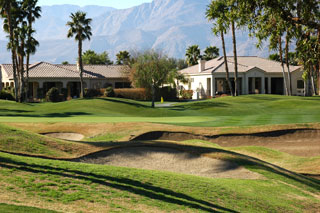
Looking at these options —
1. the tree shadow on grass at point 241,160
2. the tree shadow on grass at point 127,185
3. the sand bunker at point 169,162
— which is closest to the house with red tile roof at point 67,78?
the tree shadow on grass at point 241,160

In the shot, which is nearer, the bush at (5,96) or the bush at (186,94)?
the bush at (5,96)

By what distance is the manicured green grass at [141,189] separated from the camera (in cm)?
924

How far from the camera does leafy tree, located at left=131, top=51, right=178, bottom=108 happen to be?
4925cm

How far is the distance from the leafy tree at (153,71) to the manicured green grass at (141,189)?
34.3 m

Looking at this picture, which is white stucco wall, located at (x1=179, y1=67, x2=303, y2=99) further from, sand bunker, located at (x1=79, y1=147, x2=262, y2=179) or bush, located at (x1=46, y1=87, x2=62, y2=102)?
sand bunker, located at (x1=79, y1=147, x2=262, y2=179)

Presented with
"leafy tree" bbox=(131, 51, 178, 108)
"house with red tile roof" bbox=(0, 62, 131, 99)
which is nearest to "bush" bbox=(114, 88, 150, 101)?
"leafy tree" bbox=(131, 51, 178, 108)

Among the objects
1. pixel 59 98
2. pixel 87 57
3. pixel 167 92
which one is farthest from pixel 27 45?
pixel 87 57

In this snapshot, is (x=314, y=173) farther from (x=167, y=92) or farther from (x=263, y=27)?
(x=167, y=92)

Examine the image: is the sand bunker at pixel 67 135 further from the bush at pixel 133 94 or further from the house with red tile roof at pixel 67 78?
the house with red tile roof at pixel 67 78

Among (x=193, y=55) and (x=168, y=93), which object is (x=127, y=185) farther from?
(x=193, y=55)

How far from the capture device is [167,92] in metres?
64.0

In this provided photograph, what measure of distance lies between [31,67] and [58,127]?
149ft

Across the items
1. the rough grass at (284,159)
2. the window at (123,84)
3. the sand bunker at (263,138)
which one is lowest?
the rough grass at (284,159)

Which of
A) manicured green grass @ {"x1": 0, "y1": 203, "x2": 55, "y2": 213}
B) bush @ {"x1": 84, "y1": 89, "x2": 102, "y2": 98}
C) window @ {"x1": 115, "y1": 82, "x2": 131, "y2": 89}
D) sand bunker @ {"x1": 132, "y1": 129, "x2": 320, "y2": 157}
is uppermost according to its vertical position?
window @ {"x1": 115, "y1": 82, "x2": 131, "y2": 89}
